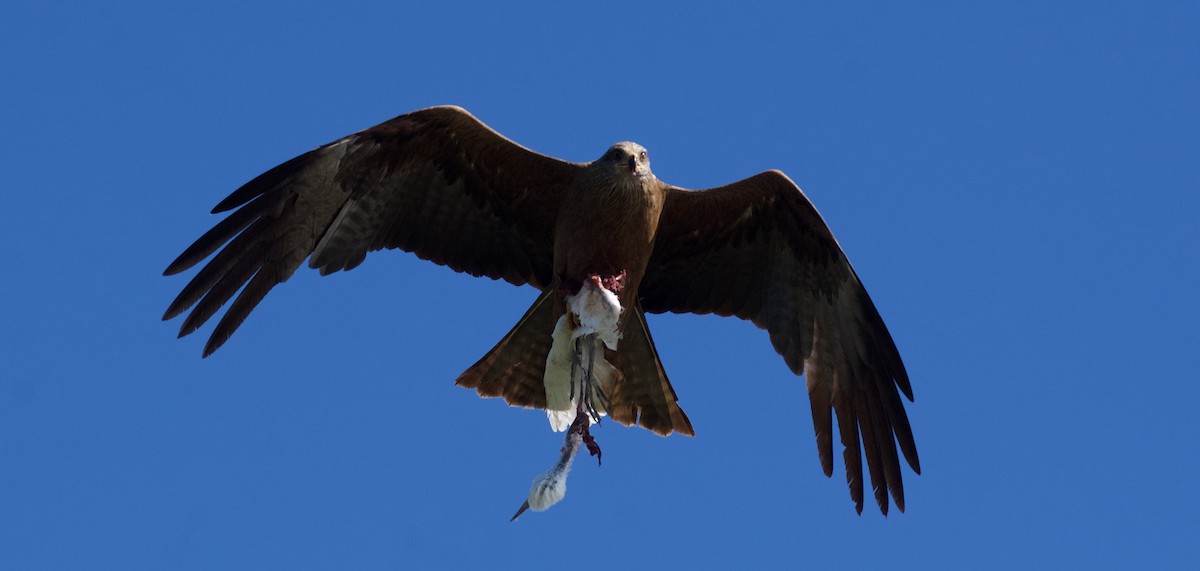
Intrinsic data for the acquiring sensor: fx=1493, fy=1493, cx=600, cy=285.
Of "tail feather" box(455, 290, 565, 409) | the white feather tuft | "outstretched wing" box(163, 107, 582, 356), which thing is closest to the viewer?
the white feather tuft

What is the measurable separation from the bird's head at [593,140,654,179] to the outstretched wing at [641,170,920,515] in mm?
467

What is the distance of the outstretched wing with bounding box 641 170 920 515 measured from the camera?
8.97 metres

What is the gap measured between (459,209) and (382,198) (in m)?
0.48

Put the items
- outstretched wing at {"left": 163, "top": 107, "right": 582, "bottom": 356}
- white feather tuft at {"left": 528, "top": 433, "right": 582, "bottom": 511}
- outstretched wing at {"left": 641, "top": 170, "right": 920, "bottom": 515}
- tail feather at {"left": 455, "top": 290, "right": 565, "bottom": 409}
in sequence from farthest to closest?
outstretched wing at {"left": 641, "top": 170, "right": 920, "bottom": 515}
tail feather at {"left": 455, "top": 290, "right": 565, "bottom": 409}
outstretched wing at {"left": 163, "top": 107, "right": 582, "bottom": 356}
white feather tuft at {"left": 528, "top": 433, "right": 582, "bottom": 511}

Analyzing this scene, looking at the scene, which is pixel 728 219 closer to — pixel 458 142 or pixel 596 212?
pixel 596 212

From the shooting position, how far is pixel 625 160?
8.48 m

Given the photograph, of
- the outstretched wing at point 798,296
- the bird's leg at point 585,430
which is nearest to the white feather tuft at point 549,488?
the bird's leg at point 585,430

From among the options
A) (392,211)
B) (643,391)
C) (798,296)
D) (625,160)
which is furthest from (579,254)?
(798,296)

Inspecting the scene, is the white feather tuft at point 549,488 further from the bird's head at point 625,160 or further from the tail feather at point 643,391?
the bird's head at point 625,160

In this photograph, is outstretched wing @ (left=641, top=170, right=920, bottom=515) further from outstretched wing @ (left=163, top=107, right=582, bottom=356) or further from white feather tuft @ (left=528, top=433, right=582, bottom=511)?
white feather tuft @ (left=528, top=433, right=582, bottom=511)

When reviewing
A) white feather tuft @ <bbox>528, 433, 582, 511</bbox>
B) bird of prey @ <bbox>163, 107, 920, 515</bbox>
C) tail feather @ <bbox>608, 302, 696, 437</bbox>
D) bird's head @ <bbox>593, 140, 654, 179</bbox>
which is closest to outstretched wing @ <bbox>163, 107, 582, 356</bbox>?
bird of prey @ <bbox>163, 107, 920, 515</bbox>

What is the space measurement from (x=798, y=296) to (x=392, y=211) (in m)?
2.57

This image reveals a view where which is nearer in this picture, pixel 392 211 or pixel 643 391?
pixel 643 391

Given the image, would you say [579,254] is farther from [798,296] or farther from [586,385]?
[798,296]
